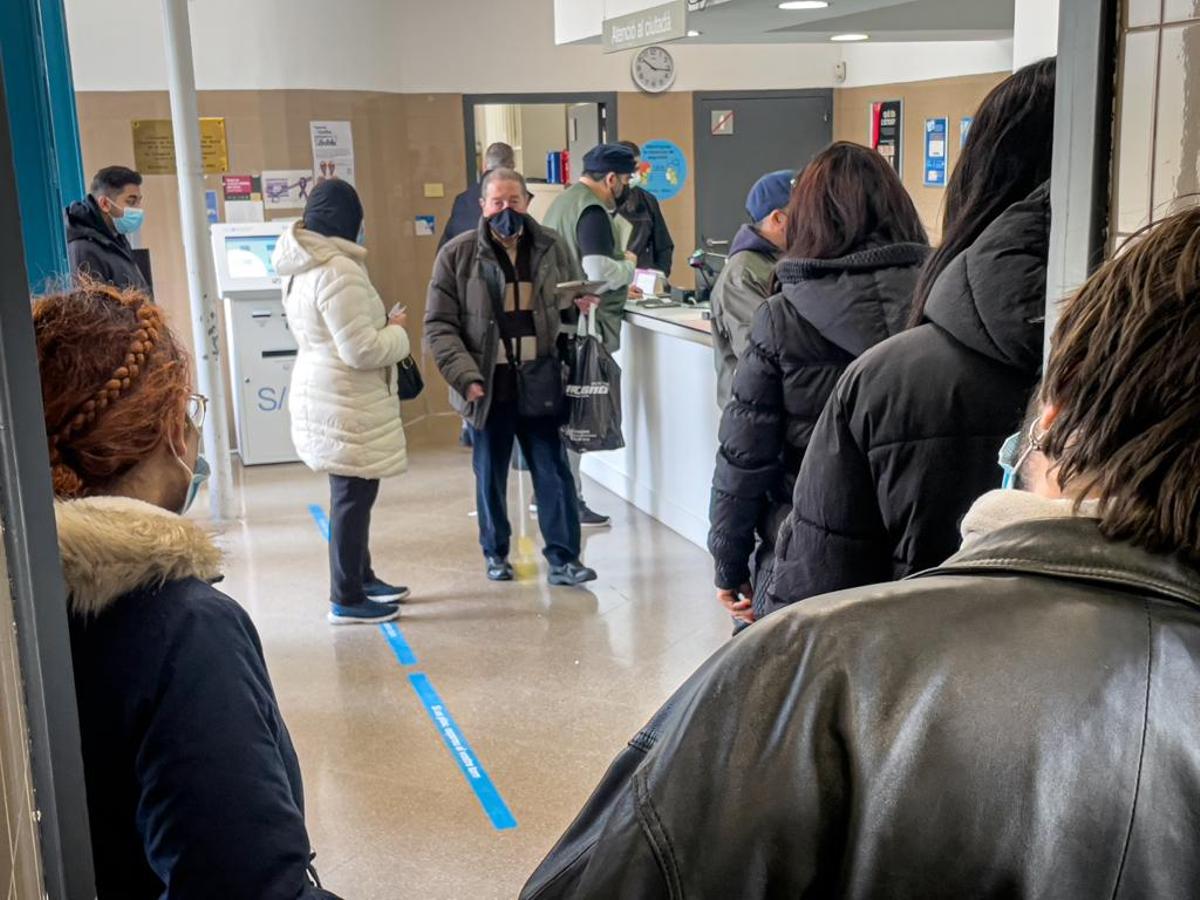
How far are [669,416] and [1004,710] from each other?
16.8 feet

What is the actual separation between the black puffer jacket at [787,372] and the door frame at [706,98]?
664 cm

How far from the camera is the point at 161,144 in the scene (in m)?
7.88

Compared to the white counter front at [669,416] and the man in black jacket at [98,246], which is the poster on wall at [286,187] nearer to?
the man in black jacket at [98,246]

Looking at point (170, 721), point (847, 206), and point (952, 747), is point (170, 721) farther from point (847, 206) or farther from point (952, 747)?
point (847, 206)

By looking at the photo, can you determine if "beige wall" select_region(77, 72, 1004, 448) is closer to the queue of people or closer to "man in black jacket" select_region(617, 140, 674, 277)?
"man in black jacket" select_region(617, 140, 674, 277)

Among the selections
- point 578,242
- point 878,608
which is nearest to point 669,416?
point 578,242

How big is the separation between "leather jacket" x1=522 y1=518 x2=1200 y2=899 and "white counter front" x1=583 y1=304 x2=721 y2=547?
4441 millimetres

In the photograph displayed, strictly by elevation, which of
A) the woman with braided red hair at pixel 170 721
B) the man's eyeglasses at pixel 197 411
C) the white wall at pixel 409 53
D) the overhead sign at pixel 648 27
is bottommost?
the woman with braided red hair at pixel 170 721

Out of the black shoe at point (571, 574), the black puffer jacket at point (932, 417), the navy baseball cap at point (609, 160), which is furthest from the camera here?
the navy baseball cap at point (609, 160)

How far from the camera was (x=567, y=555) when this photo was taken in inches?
212

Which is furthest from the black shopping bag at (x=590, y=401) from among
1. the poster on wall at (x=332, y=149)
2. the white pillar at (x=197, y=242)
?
the poster on wall at (x=332, y=149)

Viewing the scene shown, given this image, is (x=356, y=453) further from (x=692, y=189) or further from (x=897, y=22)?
(x=692, y=189)

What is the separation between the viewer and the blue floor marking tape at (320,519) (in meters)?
6.31

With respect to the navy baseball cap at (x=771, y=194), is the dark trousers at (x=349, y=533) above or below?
below
